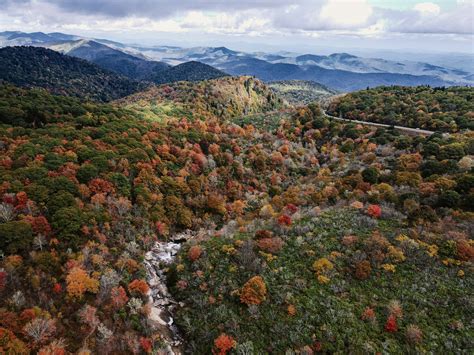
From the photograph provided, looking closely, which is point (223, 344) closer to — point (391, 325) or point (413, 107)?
point (391, 325)

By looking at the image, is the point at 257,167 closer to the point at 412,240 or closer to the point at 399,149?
the point at 399,149

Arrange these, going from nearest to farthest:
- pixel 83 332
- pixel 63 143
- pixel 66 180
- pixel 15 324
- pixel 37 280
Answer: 1. pixel 15 324
2. pixel 83 332
3. pixel 37 280
4. pixel 66 180
5. pixel 63 143

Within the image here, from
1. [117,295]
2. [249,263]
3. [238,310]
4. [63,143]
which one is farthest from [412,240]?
[63,143]

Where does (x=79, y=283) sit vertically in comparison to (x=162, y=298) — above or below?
above

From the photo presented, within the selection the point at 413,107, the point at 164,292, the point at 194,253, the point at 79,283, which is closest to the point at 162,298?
the point at 164,292

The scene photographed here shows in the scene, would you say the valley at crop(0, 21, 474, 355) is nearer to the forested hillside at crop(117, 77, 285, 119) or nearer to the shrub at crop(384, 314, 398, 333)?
the shrub at crop(384, 314, 398, 333)

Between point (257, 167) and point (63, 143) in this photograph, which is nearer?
point (63, 143)

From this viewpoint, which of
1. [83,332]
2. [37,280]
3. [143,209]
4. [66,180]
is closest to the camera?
[83,332]
